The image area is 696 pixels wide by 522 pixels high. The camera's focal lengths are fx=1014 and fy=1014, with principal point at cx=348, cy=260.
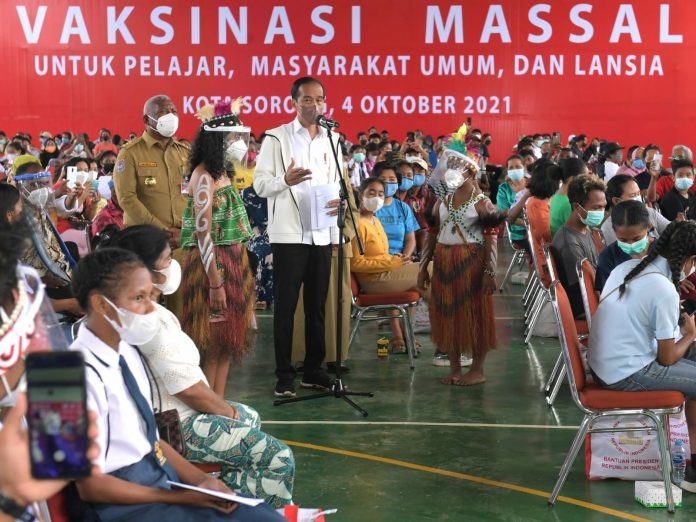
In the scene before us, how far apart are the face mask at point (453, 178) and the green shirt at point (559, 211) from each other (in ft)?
3.56

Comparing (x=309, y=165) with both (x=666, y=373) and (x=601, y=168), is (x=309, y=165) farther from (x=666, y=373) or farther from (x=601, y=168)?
(x=601, y=168)

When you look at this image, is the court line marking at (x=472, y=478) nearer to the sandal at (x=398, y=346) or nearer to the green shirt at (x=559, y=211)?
the sandal at (x=398, y=346)

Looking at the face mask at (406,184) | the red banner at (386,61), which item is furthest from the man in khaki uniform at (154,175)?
the red banner at (386,61)

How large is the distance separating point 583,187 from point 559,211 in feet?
2.83

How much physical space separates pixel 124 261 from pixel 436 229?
3.51m

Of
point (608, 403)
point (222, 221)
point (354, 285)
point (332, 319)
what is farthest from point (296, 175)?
point (608, 403)

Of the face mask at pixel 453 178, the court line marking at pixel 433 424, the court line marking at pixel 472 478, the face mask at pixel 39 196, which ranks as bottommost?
the court line marking at pixel 472 478

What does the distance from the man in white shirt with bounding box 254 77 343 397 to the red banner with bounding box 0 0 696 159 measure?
50.3 feet

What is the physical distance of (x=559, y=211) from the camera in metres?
6.39

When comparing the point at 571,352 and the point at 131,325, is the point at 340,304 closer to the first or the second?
A: the point at 571,352

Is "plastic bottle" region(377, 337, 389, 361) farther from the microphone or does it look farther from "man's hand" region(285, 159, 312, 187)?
the microphone

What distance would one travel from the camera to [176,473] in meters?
2.65

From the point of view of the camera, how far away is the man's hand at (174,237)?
201 inches

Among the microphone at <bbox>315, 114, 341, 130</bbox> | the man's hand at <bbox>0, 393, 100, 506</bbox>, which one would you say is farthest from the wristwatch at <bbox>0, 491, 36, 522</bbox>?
the microphone at <bbox>315, 114, 341, 130</bbox>
